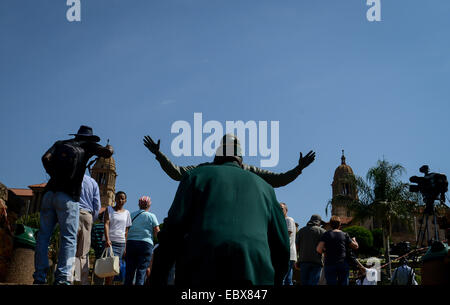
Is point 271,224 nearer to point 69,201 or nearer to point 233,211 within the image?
point 233,211

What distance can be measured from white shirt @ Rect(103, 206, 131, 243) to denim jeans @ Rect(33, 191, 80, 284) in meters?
2.43

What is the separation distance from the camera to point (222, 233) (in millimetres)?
2697

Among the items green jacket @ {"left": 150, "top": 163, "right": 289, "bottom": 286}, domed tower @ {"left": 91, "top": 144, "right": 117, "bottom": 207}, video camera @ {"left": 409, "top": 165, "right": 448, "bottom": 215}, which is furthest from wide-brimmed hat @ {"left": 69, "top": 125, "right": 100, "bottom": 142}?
domed tower @ {"left": 91, "top": 144, "right": 117, "bottom": 207}

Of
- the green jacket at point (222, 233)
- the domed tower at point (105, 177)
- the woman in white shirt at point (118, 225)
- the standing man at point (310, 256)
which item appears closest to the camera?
the green jacket at point (222, 233)

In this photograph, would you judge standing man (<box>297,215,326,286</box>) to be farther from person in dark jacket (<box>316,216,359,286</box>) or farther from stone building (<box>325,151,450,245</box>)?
stone building (<box>325,151,450,245</box>)

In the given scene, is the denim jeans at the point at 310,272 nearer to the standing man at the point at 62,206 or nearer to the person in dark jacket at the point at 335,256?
the person in dark jacket at the point at 335,256

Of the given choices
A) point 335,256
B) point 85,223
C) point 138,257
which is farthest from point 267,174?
point 335,256

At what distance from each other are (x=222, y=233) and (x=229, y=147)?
33.2 inches

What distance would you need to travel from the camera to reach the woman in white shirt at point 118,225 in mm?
7389

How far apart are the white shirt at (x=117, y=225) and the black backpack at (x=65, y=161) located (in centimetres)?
257

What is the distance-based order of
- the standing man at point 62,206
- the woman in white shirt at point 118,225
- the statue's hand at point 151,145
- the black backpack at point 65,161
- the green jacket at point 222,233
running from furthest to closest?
the woman in white shirt at point 118,225
the black backpack at point 65,161
the standing man at point 62,206
the statue's hand at point 151,145
the green jacket at point 222,233

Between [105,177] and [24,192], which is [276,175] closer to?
[105,177]

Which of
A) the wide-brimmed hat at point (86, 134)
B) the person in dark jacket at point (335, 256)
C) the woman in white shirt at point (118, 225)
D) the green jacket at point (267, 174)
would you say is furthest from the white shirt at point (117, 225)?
the green jacket at point (267, 174)
